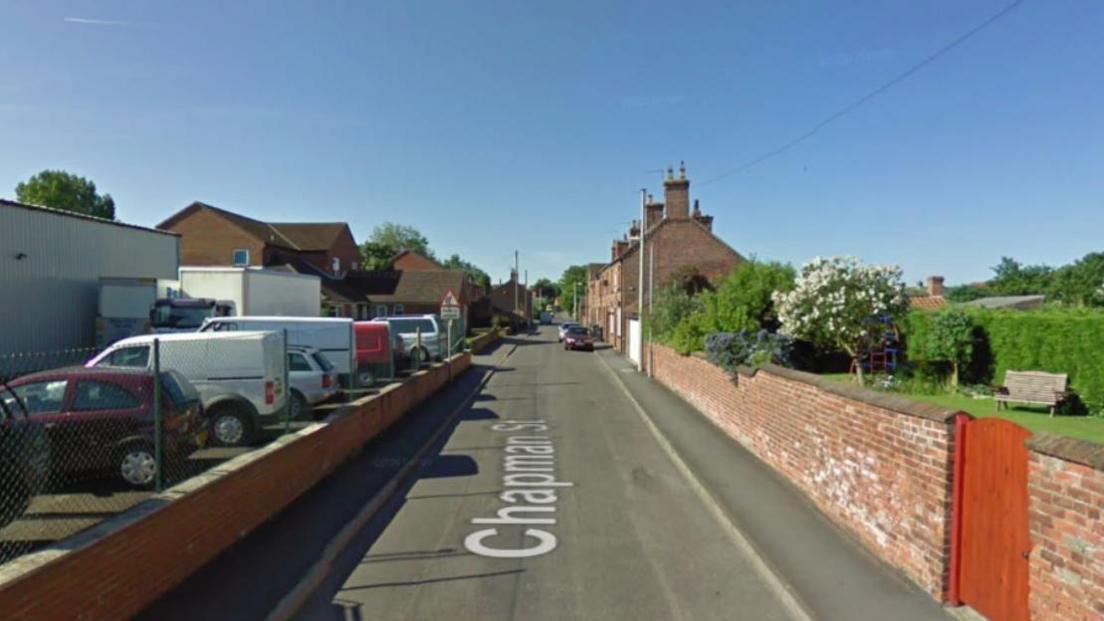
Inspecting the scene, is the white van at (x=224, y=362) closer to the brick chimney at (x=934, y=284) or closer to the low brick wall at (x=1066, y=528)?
the low brick wall at (x=1066, y=528)

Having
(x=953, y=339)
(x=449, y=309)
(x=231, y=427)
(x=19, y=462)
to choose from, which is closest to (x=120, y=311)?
(x=449, y=309)

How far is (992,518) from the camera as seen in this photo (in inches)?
171

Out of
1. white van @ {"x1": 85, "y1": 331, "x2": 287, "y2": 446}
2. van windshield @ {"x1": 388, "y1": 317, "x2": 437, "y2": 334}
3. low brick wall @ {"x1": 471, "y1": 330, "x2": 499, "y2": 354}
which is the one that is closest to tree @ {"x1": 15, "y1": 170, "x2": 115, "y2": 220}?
low brick wall @ {"x1": 471, "y1": 330, "x2": 499, "y2": 354}

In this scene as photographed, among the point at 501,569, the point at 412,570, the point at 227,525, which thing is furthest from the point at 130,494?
the point at 501,569

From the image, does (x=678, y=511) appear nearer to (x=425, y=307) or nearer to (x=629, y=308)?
(x=629, y=308)

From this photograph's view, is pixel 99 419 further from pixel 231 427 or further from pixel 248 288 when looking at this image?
pixel 248 288

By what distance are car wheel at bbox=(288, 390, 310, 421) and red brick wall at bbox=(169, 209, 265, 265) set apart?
119ft

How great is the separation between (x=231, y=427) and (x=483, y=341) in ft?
102

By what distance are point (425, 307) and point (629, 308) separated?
2067 centimetres

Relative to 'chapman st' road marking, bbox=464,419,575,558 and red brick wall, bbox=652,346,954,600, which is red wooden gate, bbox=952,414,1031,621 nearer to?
red brick wall, bbox=652,346,954,600

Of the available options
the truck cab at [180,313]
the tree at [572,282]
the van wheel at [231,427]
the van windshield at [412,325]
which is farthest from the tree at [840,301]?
the tree at [572,282]

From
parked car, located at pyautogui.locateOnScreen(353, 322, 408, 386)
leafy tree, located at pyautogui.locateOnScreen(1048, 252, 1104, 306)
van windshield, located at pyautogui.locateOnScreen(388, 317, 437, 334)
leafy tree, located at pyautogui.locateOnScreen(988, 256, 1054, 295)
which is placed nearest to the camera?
parked car, located at pyautogui.locateOnScreen(353, 322, 408, 386)

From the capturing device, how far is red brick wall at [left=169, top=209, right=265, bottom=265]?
4509 cm

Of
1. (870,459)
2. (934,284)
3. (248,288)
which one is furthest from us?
(934,284)
